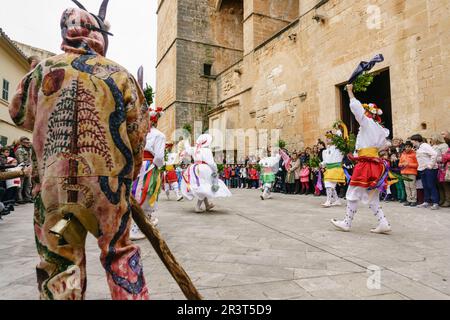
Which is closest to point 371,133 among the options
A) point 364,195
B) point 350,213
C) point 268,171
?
point 364,195

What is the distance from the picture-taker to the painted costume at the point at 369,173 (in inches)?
194

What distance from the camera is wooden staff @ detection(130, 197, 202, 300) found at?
5.85 feet

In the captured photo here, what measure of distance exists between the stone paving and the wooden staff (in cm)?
70

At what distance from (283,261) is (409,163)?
7307 millimetres

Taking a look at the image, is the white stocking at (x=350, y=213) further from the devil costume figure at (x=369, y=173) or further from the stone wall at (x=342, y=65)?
the stone wall at (x=342, y=65)

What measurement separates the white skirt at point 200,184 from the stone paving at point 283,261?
1379mm

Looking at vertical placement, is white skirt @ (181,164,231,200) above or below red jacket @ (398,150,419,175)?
below

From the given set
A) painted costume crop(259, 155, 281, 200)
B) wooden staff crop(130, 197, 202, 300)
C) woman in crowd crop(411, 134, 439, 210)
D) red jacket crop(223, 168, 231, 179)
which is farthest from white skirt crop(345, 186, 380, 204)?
red jacket crop(223, 168, 231, 179)

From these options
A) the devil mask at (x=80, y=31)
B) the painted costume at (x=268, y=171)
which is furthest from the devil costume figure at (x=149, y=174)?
the painted costume at (x=268, y=171)

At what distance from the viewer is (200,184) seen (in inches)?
287

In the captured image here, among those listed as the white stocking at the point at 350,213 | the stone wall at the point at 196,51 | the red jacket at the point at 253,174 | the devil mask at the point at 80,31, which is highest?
the stone wall at the point at 196,51

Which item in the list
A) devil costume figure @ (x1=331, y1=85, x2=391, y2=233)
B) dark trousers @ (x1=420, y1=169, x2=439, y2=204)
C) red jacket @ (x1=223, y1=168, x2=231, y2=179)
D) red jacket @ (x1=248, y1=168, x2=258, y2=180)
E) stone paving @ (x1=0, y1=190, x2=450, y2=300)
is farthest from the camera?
red jacket @ (x1=223, y1=168, x2=231, y2=179)

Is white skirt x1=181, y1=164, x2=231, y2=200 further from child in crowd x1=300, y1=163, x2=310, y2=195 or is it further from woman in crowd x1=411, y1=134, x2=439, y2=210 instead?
child in crowd x1=300, y1=163, x2=310, y2=195
